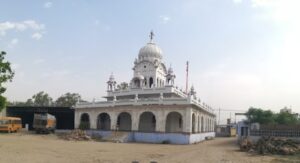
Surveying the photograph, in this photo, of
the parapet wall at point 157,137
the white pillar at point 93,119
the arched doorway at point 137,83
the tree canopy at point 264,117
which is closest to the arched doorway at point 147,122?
the parapet wall at point 157,137

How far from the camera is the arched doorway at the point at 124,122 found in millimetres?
46906

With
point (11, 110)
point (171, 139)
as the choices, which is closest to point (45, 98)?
point (11, 110)

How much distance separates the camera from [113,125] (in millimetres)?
44812

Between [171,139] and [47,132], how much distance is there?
60.0ft

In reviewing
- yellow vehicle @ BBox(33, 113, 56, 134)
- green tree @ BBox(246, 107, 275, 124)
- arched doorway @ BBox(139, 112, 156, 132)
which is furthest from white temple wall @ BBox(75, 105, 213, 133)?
green tree @ BBox(246, 107, 275, 124)

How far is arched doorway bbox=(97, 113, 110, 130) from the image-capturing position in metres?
48.4

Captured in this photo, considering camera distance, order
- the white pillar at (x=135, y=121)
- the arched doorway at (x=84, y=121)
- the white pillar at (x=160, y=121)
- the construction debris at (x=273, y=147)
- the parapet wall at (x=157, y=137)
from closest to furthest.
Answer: the construction debris at (x=273, y=147)
the parapet wall at (x=157, y=137)
the white pillar at (x=160, y=121)
the white pillar at (x=135, y=121)
the arched doorway at (x=84, y=121)

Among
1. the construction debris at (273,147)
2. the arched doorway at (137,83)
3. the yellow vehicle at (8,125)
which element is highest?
the arched doorway at (137,83)

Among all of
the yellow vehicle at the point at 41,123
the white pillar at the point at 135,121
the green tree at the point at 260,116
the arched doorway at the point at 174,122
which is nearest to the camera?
the white pillar at the point at 135,121

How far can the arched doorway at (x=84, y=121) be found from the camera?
48.1 metres

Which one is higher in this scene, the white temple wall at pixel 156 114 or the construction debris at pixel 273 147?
the white temple wall at pixel 156 114

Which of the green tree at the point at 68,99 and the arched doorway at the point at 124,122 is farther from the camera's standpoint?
the green tree at the point at 68,99

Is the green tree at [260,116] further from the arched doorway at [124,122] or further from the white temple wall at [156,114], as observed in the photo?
the arched doorway at [124,122]

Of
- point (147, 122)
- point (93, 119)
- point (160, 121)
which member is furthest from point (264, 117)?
point (93, 119)
